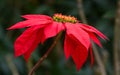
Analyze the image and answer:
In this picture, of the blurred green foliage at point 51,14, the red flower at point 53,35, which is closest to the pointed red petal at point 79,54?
the red flower at point 53,35

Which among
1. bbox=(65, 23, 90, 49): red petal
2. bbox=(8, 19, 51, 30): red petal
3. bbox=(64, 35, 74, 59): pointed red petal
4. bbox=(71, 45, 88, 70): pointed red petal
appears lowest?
bbox=(71, 45, 88, 70): pointed red petal

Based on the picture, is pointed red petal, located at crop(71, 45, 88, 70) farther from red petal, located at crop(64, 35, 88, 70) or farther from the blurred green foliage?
the blurred green foliage

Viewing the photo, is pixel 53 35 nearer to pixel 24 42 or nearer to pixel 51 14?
pixel 24 42

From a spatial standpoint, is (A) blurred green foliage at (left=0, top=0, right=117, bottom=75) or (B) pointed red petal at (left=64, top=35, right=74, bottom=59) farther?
(A) blurred green foliage at (left=0, top=0, right=117, bottom=75)

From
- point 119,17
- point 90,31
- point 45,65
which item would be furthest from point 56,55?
point 90,31

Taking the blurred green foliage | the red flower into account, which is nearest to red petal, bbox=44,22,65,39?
the red flower

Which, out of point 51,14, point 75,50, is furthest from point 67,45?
point 51,14

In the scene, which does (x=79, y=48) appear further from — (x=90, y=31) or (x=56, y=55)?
(x=56, y=55)
